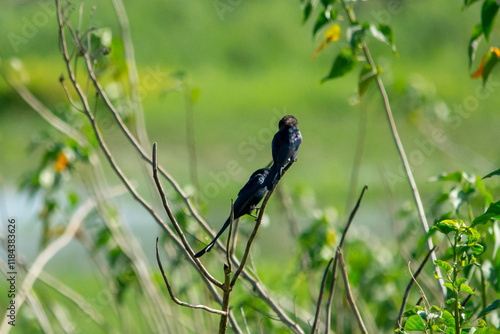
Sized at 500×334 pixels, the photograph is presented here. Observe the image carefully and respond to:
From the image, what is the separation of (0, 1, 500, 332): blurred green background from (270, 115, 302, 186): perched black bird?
21.6ft

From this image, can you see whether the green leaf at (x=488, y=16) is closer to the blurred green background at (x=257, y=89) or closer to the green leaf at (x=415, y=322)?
the green leaf at (x=415, y=322)

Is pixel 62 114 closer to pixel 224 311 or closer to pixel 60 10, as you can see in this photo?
pixel 60 10

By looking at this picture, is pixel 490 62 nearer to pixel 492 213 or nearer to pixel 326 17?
pixel 326 17

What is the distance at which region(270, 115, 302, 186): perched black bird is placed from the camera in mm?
1567

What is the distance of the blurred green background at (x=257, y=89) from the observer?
965 cm

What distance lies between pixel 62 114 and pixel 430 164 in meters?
7.80

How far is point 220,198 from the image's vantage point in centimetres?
884

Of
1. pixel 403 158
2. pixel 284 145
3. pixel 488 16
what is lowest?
pixel 284 145

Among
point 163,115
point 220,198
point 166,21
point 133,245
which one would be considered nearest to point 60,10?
point 133,245

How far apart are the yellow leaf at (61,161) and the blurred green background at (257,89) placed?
5369 mm

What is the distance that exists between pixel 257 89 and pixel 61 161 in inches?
377

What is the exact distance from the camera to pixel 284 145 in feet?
5.24
